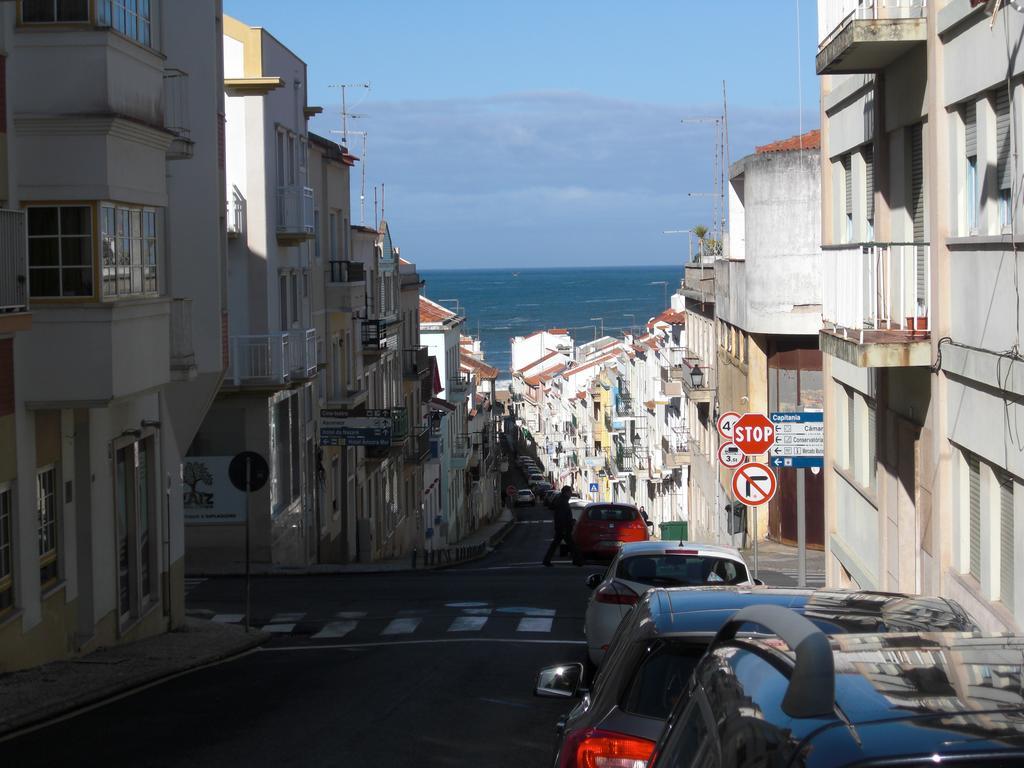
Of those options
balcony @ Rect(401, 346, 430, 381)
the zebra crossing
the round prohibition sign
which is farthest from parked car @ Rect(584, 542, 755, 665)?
balcony @ Rect(401, 346, 430, 381)

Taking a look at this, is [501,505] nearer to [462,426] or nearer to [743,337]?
[462,426]

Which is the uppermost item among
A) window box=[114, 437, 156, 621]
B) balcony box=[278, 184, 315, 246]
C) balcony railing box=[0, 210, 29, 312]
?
balcony box=[278, 184, 315, 246]

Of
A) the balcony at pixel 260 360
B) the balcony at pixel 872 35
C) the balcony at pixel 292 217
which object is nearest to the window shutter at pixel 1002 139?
the balcony at pixel 872 35

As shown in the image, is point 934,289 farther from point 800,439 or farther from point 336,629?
point 336,629

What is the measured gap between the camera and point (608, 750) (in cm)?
596

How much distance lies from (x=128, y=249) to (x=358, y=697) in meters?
5.95

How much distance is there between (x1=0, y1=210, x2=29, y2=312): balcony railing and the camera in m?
13.4

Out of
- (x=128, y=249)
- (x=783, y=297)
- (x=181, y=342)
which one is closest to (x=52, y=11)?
(x=128, y=249)

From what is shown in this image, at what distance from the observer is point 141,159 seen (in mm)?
15828

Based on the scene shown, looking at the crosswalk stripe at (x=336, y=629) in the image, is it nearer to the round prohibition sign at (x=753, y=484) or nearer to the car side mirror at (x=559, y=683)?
the round prohibition sign at (x=753, y=484)

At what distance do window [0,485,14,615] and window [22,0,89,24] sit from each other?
16.0 ft

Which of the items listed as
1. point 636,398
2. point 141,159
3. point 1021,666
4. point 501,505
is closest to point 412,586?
point 141,159

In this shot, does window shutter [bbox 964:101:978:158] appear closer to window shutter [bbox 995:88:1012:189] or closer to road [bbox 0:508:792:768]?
window shutter [bbox 995:88:1012:189]

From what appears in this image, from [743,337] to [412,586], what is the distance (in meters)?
13.3
